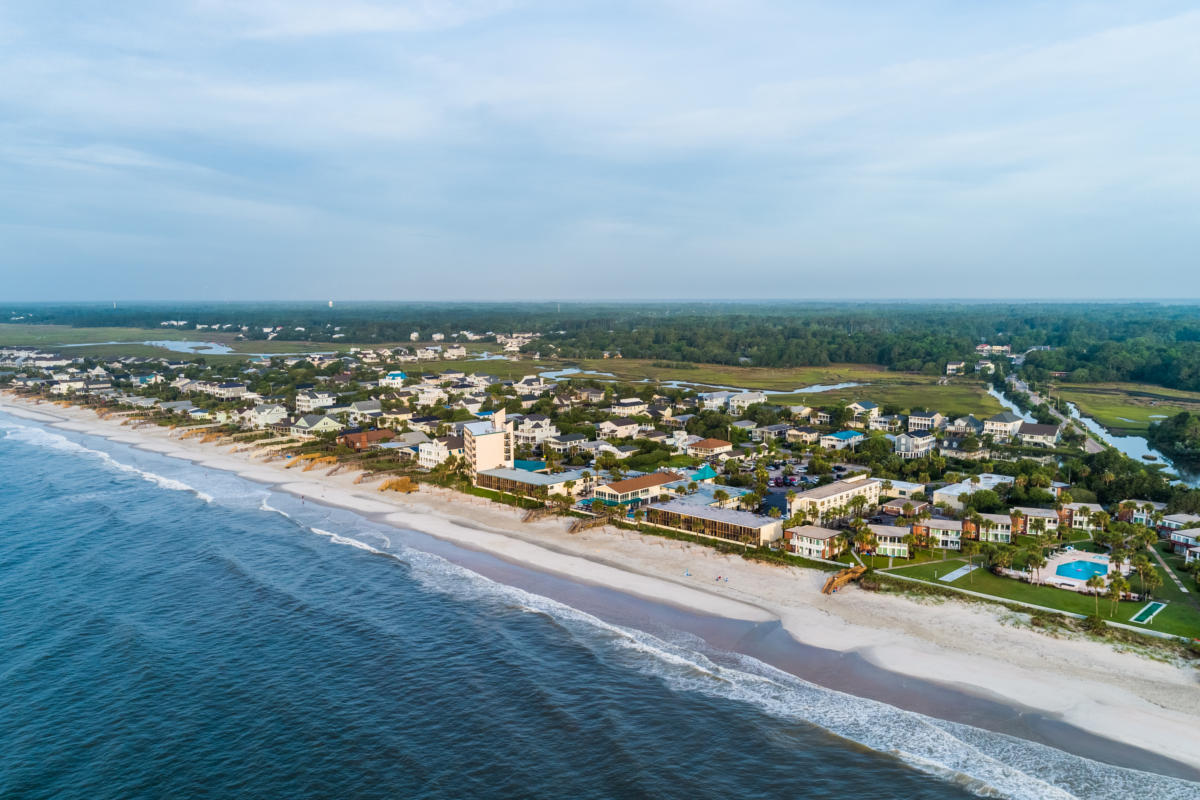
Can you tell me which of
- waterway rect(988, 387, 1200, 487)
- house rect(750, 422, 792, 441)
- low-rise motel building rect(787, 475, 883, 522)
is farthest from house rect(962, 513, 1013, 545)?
house rect(750, 422, 792, 441)

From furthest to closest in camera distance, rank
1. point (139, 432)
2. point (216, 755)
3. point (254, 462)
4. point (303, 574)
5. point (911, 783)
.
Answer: point (139, 432) < point (254, 462) < point (303, 574) < point (216, 755) < point (911, 783)

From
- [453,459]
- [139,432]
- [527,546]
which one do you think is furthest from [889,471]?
[139,432]

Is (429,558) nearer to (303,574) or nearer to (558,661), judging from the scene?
(303,574)

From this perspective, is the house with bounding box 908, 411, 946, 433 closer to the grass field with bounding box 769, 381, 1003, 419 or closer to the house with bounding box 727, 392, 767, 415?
the grass field with bounding box 769, 381, 1003, 419

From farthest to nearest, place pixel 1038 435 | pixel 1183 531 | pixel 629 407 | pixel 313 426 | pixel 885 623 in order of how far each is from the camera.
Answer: pixel 629 407
pixel 313 426
pixel 1038 435
pixel 1183 531
pixel 885 623

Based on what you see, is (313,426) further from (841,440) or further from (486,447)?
(841,440)

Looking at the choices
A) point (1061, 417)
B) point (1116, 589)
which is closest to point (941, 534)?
point (1116, 589)
